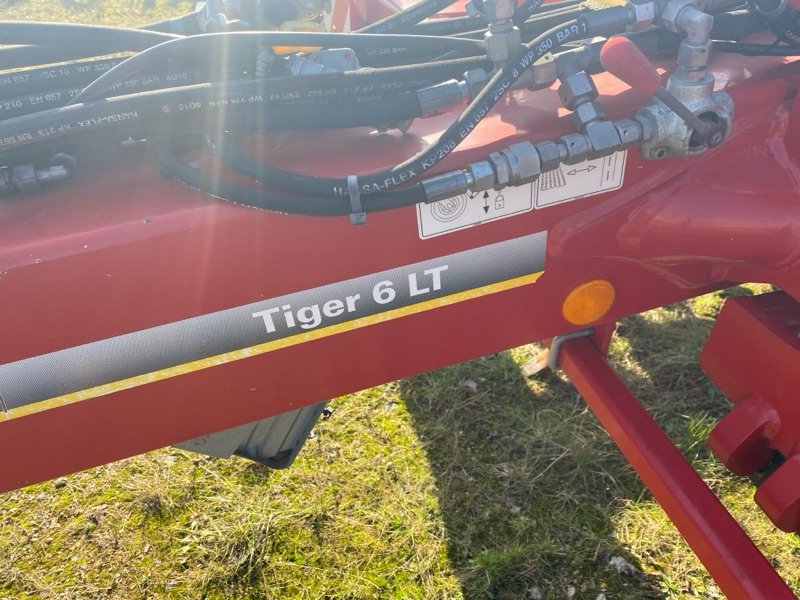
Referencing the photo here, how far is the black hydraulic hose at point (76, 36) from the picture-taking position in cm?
112

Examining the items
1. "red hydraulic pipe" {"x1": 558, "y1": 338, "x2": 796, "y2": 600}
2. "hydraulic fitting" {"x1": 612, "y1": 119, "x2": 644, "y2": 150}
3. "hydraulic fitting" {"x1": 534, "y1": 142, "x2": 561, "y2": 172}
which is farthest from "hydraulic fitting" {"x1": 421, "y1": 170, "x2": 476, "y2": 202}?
"red hydraulic pipe" {"x1": 558, "y1": 338, "x2": 796, "y2": 600}

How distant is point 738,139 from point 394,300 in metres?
0.68

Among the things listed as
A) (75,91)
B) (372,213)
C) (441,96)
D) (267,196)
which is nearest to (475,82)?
(441,96)

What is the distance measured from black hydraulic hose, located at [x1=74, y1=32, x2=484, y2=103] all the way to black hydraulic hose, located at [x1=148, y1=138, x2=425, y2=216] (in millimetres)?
111

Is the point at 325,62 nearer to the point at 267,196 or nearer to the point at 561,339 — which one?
the point at 267,196

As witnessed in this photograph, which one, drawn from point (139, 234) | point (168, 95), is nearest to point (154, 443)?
point (139, 234)

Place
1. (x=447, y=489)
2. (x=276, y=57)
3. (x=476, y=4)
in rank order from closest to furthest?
(x=276, y=57), (x=476, y=4), (x=447, y=489)

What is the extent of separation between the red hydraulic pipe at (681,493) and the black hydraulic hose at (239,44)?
0.82 metres

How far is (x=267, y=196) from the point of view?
3.08 feet

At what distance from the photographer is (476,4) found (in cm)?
129

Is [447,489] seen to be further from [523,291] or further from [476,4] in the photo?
[476,4]

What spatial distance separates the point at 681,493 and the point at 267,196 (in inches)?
39.3

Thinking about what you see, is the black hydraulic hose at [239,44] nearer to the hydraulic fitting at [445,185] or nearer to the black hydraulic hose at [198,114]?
the black hydraulic hose at [198,114]

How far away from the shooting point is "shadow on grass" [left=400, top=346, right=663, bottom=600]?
1.81 m
